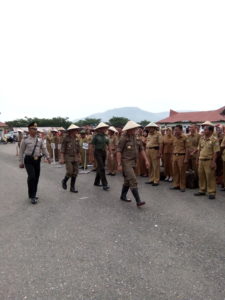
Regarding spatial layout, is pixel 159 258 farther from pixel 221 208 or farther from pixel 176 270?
pixel 221 208

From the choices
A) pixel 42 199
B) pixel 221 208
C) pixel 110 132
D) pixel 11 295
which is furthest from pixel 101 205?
pixel 110 132

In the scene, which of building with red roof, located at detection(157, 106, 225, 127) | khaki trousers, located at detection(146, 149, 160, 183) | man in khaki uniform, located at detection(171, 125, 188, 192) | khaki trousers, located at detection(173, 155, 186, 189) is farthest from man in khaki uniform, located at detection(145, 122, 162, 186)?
building with red roof, located at detection(157, 106, 225, 127)

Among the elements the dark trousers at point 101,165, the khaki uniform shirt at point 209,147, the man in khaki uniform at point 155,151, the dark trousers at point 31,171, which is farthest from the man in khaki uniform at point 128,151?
the man in khaki uniform at point 155,151

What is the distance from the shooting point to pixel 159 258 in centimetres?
359

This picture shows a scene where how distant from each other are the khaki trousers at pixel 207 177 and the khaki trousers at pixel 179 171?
61 centimetres

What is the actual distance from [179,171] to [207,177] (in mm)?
1004

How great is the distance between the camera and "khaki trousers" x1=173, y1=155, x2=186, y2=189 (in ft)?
24.2

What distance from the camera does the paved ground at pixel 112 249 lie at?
294cm

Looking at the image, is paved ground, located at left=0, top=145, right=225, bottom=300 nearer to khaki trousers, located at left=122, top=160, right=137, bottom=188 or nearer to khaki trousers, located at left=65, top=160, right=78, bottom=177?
khaki trousers, located at left=122, top=160, right=137, bottom=188

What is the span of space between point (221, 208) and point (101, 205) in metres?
2.63

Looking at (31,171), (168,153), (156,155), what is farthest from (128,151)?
(168,153)

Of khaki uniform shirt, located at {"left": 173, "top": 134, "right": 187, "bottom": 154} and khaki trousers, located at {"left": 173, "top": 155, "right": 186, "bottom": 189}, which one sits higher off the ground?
khaki uniform shirt, located at {"left": 173, "top": 134, "right": 187, "bottom": 154}

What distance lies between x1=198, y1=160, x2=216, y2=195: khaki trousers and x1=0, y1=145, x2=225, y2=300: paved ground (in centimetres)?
34

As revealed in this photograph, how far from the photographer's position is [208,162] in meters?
6.68
